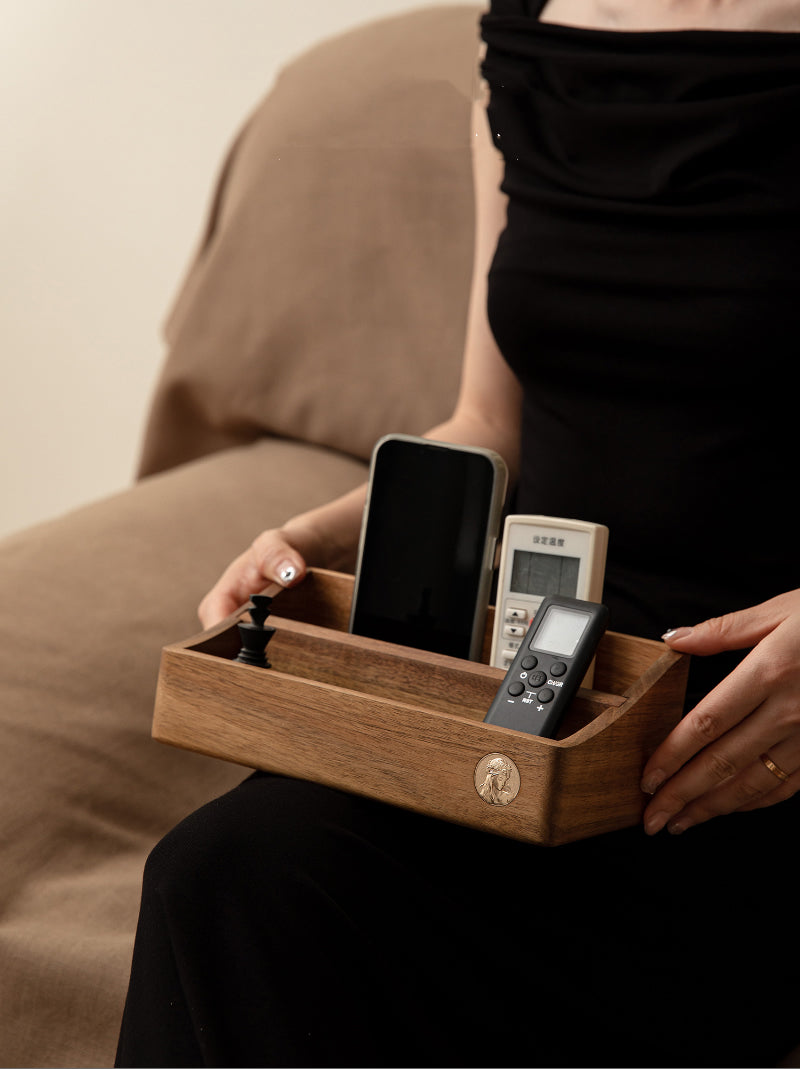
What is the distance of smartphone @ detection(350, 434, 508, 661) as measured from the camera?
0.52 m

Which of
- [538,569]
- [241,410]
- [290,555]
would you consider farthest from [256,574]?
[241,410]

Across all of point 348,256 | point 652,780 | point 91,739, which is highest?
point 348,256

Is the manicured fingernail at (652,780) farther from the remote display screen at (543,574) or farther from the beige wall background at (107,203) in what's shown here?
the beige wall background at (107,203)

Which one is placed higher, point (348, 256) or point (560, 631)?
point (348, 256)

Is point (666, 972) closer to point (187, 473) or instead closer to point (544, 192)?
point (544, 192)

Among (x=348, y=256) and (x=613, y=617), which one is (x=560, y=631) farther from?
(x=348, y=256)

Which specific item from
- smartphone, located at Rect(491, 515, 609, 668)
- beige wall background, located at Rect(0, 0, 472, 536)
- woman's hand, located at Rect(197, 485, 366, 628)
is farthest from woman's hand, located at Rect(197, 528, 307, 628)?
beige wall background, located at Rect(0, 0, 472, 536)

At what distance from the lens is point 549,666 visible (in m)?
0.44

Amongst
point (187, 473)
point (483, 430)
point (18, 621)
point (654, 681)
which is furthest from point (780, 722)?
point (187, 473)

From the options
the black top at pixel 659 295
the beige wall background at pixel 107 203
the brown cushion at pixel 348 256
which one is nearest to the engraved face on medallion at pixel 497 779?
the black top at pixel 659 295

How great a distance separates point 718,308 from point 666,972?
0.33m

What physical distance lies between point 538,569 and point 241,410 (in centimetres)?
54

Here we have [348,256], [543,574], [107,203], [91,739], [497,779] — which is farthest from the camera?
[107,203]

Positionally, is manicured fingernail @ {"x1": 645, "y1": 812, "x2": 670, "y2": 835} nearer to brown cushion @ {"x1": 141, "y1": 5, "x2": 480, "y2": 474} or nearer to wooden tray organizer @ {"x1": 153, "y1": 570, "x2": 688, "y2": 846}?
wooden tray organizer @ {"x1": 153, "y1": 570, "x2": 688, "y2": 846}
